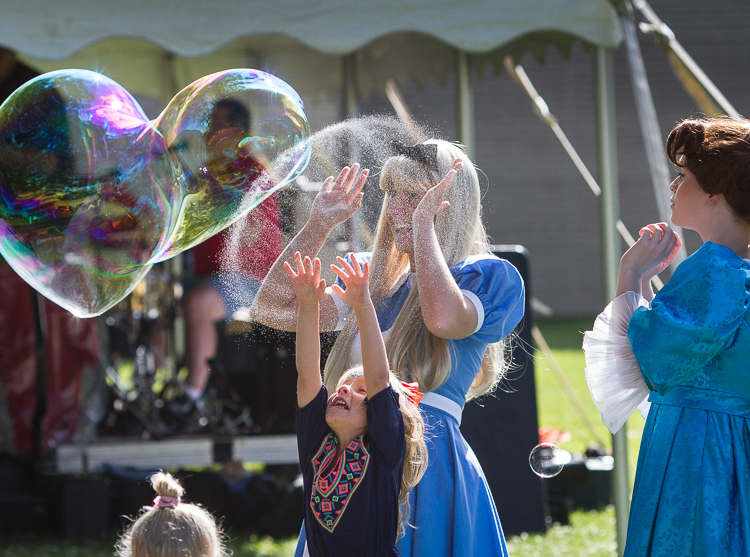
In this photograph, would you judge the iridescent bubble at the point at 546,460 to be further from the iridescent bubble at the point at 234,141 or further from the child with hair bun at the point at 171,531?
the iridescent bubble at the point at 234,141

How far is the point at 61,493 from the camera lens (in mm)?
4156

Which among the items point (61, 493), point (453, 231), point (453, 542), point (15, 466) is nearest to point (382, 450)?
point (453, 542)

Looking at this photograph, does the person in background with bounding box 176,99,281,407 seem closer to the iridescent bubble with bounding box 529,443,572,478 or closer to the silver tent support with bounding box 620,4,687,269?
the iridescent bubble with bounding box 529,443,572,478

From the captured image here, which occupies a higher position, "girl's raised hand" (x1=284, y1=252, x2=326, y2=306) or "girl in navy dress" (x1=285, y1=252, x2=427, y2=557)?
"girl's raised hand" (x1=284, y1=252, x2=326, y2=306)

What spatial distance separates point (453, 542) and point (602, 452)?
312cm

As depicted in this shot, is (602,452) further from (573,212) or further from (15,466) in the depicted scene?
(573,212)

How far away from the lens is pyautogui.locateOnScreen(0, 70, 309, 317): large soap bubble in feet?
7.15

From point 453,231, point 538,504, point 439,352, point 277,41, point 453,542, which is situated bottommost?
point 538,504

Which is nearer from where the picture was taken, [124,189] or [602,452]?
[124,189]

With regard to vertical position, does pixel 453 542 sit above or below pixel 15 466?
above

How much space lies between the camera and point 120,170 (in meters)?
2.23

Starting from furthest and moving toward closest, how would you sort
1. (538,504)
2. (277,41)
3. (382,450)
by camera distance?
(277,41), (538,504), (382,450)

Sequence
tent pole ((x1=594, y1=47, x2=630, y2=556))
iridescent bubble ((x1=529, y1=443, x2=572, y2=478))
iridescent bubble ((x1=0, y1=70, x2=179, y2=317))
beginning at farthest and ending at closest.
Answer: tent pole ((x1=594, y1=47, x2=630, y2=556))
iridescent bubble ((x1=529, y1=443, x2=572, y2=478))
iridescent bubble ((x1=0, y1=70, x2=179, y2=317))

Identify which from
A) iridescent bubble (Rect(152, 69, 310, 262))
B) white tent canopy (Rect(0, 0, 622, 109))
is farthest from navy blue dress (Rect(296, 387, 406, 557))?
white tent canopy (Rect(0, 0, 622, 109))
